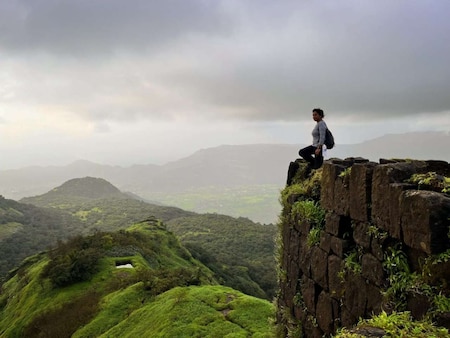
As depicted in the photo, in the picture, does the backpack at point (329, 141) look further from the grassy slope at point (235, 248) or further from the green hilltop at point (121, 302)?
the grassy slope at point (235, 248)

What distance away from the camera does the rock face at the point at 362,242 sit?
5.53m

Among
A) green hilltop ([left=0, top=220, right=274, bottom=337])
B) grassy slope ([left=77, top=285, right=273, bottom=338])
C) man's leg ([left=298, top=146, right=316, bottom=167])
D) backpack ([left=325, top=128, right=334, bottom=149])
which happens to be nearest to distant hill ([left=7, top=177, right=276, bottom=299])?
green hilltop ([left=0, top=220, right=274, bottom=337])

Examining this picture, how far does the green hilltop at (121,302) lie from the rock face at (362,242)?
4.06 m

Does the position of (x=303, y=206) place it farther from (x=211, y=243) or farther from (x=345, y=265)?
(x=211, y=243)

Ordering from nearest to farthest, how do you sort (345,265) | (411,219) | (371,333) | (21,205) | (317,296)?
1. (371,333)
2. (411,219)
3. (345,265)
4. (317,296)
5. (21,205)

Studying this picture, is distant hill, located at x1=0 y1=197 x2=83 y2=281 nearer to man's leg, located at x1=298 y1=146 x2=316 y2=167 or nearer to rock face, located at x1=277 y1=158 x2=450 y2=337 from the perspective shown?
man's leg, located at x1=298 y1=146 x2=316 y2=167

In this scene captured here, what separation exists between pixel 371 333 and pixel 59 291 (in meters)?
42.7

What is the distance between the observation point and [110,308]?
30719 millimetres

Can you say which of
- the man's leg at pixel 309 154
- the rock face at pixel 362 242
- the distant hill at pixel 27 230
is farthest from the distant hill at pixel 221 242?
the rock face at pixel 362 242

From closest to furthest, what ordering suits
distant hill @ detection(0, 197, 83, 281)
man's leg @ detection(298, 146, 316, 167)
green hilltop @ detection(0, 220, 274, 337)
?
man's leg @ detection(298, 146, 316, 167)
green hilltop @ detection(0, 220, 274, 337)
distant hill @ detection(0, 197, 83, 281)

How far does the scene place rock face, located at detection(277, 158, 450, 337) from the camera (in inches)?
218

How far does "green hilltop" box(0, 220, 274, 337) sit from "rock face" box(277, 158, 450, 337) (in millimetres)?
4058

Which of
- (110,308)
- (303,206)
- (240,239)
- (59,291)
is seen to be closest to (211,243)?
(240,239)

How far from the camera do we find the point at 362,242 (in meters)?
7.08
